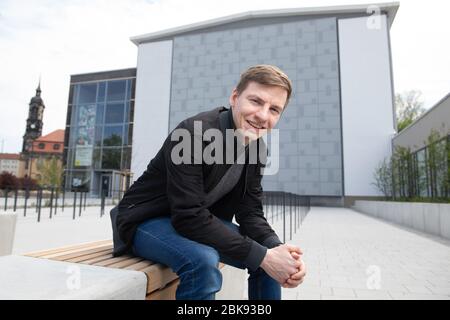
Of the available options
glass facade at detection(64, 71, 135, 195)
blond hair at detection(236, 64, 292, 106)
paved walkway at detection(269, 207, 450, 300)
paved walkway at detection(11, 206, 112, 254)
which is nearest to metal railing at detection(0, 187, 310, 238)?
paved walkway at detection(269, 207, 450, 300)

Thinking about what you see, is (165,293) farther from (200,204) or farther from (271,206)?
(271,206)

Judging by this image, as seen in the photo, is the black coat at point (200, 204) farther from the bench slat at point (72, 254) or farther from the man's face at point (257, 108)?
the bench slat at point (72, 254)

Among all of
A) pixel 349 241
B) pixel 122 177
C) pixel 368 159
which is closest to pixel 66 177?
pixel 122 177

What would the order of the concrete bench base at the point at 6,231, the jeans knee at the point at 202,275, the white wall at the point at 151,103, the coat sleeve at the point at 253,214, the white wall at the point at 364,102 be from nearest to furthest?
the jeans knee at the point at 202,275 → the coat sleeve at the point at 253,214 → the concrete bench base at the point at 6,231 → the white wall at the point at 364,102 → the white wall at the point at 151,103

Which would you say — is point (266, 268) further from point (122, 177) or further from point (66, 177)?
point (66, 177)

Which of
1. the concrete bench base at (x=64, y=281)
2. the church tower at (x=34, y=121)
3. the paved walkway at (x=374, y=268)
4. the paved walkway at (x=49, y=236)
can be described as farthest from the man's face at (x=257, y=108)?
the church tower at (x=34, y=121)

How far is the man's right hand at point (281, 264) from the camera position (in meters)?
1.44

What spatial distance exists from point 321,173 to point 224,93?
9.76 meters

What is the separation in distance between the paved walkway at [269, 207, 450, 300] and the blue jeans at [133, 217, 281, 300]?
187cm

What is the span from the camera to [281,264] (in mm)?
1445

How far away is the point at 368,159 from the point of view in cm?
2078

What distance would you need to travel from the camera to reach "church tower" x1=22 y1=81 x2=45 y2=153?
60.4m

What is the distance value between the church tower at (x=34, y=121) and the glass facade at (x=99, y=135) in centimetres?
3653

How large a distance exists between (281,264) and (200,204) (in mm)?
474
